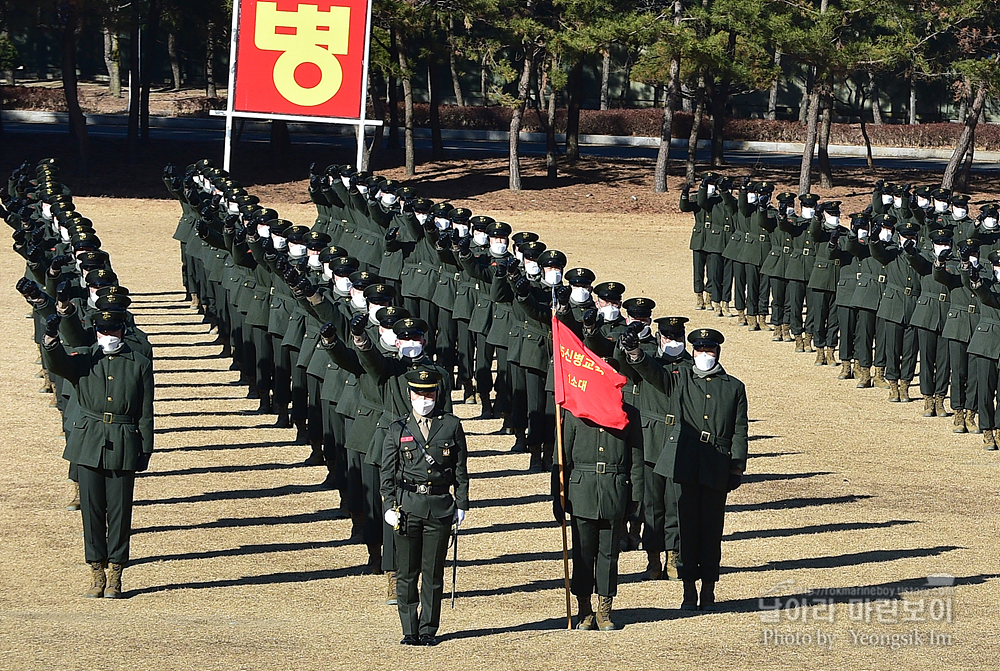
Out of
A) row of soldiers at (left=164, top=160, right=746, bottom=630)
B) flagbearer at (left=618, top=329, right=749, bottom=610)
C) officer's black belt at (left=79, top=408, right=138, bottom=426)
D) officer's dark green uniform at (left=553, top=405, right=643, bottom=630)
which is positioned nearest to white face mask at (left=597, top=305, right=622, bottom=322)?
row of soldiers at (left=164, top=160, right=746, bottom=630)

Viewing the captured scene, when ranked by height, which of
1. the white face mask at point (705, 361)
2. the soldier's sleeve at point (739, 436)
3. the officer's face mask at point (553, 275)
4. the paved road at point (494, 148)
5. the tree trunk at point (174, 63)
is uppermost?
the tree trunk at point (174, 63)

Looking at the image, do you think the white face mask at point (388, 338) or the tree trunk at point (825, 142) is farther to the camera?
the tree trunk at point (825, 142)

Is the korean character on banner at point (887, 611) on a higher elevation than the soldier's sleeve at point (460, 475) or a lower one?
lower

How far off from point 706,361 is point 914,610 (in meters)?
1.89

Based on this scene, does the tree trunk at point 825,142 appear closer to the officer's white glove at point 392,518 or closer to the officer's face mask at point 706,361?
the officer's face mask at point 706,361

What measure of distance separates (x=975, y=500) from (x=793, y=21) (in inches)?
930

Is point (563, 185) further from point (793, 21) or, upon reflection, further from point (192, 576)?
point (192, 576)

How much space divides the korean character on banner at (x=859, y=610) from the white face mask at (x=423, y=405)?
2.74m

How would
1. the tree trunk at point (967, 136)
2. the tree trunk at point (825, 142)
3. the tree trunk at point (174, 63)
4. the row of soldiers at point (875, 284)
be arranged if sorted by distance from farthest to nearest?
the tree trunk at point (174, 63), the tree trunk at point (825, 142), the tree trunk at point (967, 136), the row of soldiers at point (875, 284)

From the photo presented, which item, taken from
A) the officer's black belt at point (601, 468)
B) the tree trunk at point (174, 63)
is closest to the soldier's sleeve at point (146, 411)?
the officer's black belt at point (601, 468)

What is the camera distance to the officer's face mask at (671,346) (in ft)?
30.3

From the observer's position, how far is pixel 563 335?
9078mm

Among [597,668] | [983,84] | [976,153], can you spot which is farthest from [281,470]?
[976,153]

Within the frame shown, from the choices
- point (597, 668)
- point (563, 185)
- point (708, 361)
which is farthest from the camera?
point (563, 185)
